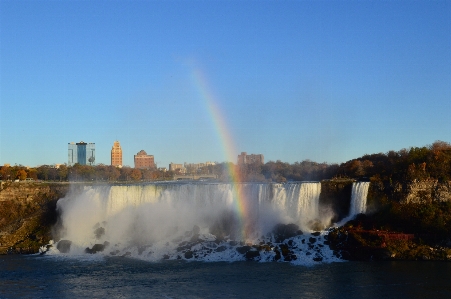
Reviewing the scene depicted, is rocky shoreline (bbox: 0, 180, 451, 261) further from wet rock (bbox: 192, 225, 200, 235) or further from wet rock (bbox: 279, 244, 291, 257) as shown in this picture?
wet rock (bbox: 192, 225, 200, 235)

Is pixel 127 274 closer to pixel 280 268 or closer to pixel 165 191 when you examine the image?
pixel 280 268

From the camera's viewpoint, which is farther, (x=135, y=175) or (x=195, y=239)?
(x=135, y=175)

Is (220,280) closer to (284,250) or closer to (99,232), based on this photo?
(284,250)

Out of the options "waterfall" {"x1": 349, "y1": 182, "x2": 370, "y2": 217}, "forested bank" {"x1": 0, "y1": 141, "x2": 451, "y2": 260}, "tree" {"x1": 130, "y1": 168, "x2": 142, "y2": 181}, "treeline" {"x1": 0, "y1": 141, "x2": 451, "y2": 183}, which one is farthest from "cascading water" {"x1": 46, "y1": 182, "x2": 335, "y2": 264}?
"tree" {"x1": 130, "y1": 168, "x2": 142, "y2": 181}

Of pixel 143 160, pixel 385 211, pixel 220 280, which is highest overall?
pixel 143 160

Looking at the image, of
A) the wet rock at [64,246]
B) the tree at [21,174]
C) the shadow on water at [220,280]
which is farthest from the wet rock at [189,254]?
the tree at [21,174]

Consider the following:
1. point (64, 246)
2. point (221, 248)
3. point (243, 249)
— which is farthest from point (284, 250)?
point (64, 246)

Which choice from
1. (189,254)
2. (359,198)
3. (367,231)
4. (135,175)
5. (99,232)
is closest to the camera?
(189,254)

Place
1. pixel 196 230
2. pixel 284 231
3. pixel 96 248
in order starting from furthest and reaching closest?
pixel 196 230
pixel 96 248
pixel 284 231
